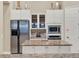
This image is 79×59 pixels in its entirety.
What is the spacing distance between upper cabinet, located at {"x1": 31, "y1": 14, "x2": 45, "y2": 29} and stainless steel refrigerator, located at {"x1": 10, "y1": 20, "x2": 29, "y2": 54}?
0.22 metres

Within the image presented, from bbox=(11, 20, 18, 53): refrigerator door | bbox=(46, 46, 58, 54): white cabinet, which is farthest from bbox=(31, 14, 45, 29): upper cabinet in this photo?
bbox=(46, 46, 58, 54): white cabinet

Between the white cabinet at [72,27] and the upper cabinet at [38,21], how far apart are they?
829mm

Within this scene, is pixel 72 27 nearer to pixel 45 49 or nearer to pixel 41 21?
pixel 41 21

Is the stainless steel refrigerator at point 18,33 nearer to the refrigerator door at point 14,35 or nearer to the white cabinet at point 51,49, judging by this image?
the refrigerator door at point 14,35

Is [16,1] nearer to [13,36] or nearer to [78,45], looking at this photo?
[13,36]

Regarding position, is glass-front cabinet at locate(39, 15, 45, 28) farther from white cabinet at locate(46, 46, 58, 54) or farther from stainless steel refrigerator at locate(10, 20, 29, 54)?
white cabinet at locate(46, 46, 58, 54)

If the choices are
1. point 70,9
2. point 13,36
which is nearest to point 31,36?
point 13,36

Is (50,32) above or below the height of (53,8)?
below

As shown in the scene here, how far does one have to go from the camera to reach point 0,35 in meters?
5.28

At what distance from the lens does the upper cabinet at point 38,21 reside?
595 centimetres

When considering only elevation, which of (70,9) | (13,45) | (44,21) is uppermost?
(70,9)

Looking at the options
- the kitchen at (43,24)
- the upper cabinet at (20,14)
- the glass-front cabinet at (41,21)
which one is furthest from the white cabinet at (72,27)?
the upper cabinet at (20,14)

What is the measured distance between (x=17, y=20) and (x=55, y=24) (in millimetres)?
1324

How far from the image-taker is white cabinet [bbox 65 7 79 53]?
565cm
